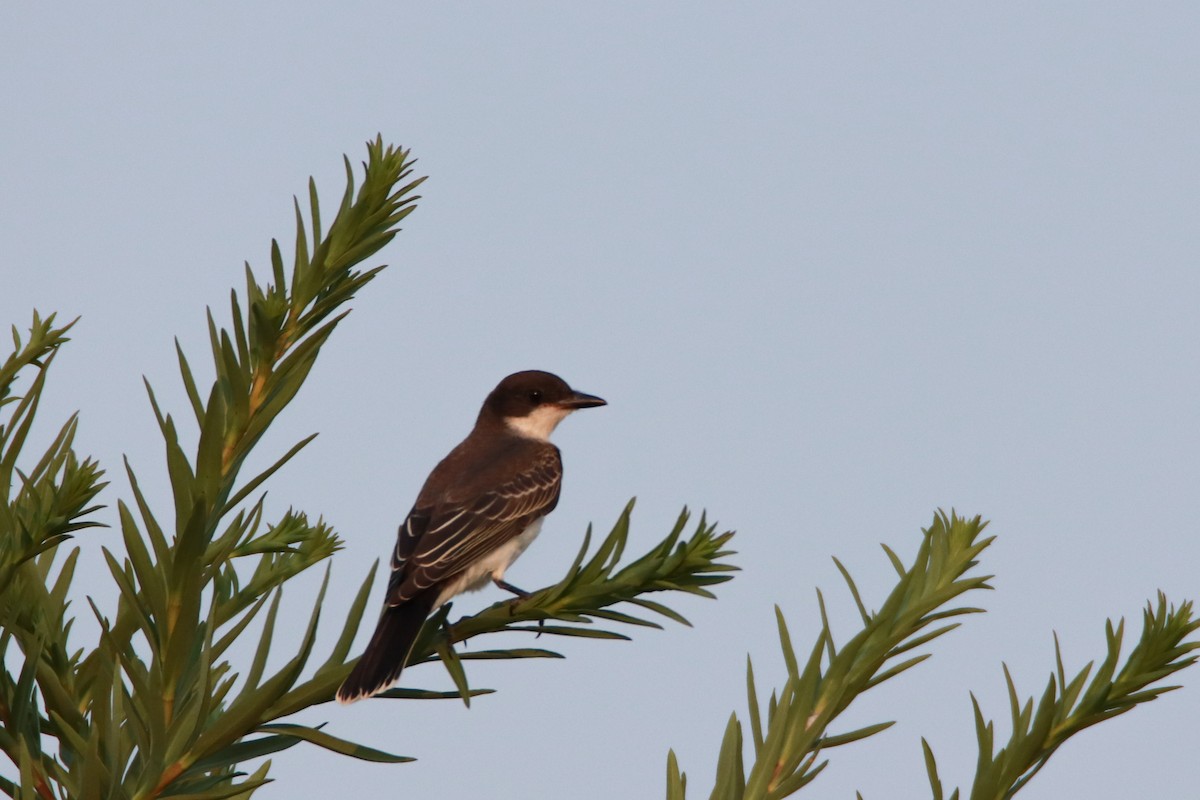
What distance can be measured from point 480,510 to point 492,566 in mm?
434

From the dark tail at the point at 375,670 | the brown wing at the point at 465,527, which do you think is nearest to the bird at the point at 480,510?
the brown wing at the point at 465,527

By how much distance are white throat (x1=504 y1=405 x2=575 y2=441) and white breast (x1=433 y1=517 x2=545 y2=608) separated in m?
1.66

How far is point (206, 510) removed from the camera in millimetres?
2299

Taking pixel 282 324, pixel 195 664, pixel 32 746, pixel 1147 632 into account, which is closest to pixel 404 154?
pixel 282 324

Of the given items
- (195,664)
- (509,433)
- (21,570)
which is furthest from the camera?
(509,433)

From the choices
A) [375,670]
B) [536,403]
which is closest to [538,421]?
[536,403]

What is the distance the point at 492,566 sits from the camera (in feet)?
24.6

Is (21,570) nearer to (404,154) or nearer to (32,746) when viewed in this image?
(32,746)

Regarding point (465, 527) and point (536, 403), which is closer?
point (465, 527)

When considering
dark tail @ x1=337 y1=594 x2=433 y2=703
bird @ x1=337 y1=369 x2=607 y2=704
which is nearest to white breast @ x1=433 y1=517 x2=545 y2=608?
bird @ x1=337 y1=369 x2=607 y2=704

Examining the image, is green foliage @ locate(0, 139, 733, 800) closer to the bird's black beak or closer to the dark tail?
the dark tail

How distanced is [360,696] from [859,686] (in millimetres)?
963

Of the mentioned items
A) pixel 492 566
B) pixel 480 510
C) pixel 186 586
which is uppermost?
pixel 480 510

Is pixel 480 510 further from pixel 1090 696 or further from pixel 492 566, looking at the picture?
pixel 1090 696
